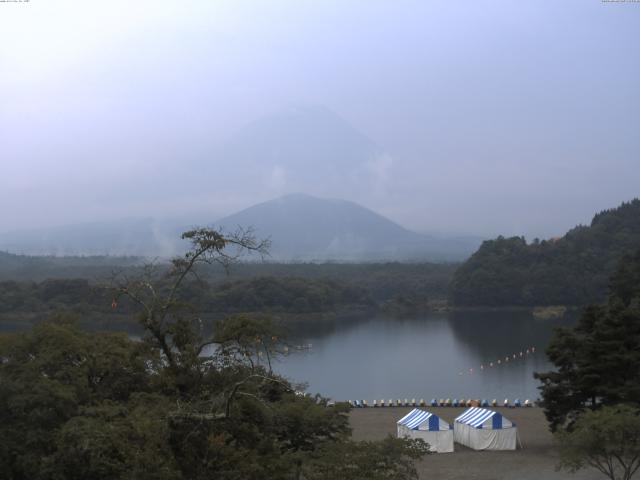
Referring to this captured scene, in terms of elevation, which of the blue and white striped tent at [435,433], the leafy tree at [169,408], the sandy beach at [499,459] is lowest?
the sandy beach at [499,459]

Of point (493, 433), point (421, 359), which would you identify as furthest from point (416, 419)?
point (421, 359)

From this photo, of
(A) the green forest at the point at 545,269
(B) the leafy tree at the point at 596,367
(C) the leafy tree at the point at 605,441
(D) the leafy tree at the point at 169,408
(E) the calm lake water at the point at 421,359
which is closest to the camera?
(D) the leafy tree at the point at 169,408

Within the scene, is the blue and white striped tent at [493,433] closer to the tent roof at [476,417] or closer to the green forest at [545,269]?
the tent roof at [476,417]

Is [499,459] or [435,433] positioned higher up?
[435,433]

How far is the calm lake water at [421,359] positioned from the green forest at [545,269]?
7.17 m

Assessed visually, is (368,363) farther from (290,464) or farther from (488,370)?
(290,464)

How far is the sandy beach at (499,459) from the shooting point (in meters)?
9.36

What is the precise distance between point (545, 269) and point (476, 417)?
3726 centimetres

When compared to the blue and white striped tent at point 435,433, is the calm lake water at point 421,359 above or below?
below

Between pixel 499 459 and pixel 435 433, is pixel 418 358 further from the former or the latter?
pixel 499 459

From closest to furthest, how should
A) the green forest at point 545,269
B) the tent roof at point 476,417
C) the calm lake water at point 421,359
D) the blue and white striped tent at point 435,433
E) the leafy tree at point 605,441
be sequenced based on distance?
the leafy tree at point 605,441, the blue and white striped tent at point 435,433, the tent roof at point 476,417, the calm lake water at point 421,359, the green forest at point 545,269

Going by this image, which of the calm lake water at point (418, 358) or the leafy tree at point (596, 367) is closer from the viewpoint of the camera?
the leafy tree at point (596, 367)

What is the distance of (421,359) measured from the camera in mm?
25234

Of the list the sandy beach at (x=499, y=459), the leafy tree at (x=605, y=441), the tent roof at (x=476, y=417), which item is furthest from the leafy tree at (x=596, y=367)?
the leafy tree at (x=605, y=441)
